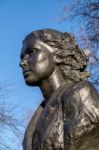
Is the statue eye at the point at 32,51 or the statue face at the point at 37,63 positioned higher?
the statue eye at the point at 32,51

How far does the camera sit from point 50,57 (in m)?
3.72

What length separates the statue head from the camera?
3689 millimetres

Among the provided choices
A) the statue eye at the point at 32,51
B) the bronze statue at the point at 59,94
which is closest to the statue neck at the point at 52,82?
the bronze statue at the point at 59,94

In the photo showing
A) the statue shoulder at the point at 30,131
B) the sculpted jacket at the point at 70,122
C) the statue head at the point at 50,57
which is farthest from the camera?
the statue head at the point at 50,57

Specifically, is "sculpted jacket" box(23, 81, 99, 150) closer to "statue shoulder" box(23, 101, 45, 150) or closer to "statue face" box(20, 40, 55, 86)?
"statue shoulder" box(23, 101, 45, 150)

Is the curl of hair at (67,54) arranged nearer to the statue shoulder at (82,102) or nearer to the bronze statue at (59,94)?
the bronze statue at (59,94)

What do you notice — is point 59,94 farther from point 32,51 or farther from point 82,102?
point 32,51

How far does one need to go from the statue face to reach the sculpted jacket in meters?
0.22

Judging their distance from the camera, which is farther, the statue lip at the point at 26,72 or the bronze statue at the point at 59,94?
the statue lip at the point at 26,72

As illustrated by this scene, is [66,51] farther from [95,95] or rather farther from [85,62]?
[95,95]

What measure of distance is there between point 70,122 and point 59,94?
0.33 metres

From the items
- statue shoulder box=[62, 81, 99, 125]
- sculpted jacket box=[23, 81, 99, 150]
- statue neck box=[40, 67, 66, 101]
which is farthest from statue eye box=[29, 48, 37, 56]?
statue shoulder box=[62, 81, 99, 125]

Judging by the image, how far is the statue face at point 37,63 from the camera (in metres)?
3.68

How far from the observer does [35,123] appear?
12.2 feet
